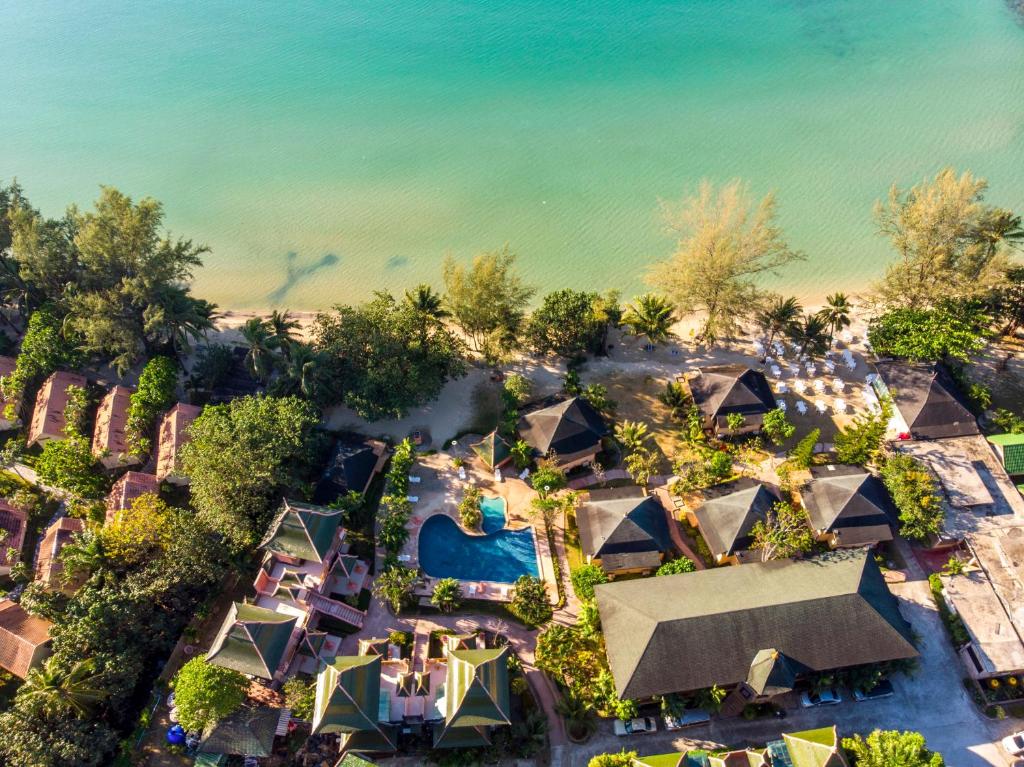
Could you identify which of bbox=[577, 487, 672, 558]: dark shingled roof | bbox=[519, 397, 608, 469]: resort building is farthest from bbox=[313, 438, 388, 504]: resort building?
bbox=[577, 487, 672, 558]: dark shingled roof

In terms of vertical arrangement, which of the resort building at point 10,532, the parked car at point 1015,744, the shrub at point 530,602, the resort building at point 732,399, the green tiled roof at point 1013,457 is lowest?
the parked car at point 1015,744

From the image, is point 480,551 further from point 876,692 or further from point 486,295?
point 876,692

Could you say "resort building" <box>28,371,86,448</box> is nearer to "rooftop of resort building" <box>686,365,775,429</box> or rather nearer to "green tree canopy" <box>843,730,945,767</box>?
"rooftop of resort building" <box>686,365,775,429</box>

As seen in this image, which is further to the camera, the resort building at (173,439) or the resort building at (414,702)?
the resort building at (173,439)

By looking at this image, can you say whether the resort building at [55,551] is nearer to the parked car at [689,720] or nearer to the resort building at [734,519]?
the parked car at [689,720]

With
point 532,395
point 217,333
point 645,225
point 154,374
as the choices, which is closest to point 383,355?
point 532,395

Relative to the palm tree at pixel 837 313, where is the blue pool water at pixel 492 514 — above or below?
below

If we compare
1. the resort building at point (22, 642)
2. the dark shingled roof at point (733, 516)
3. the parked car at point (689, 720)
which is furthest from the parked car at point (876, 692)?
the resort building at point (22, 642)
